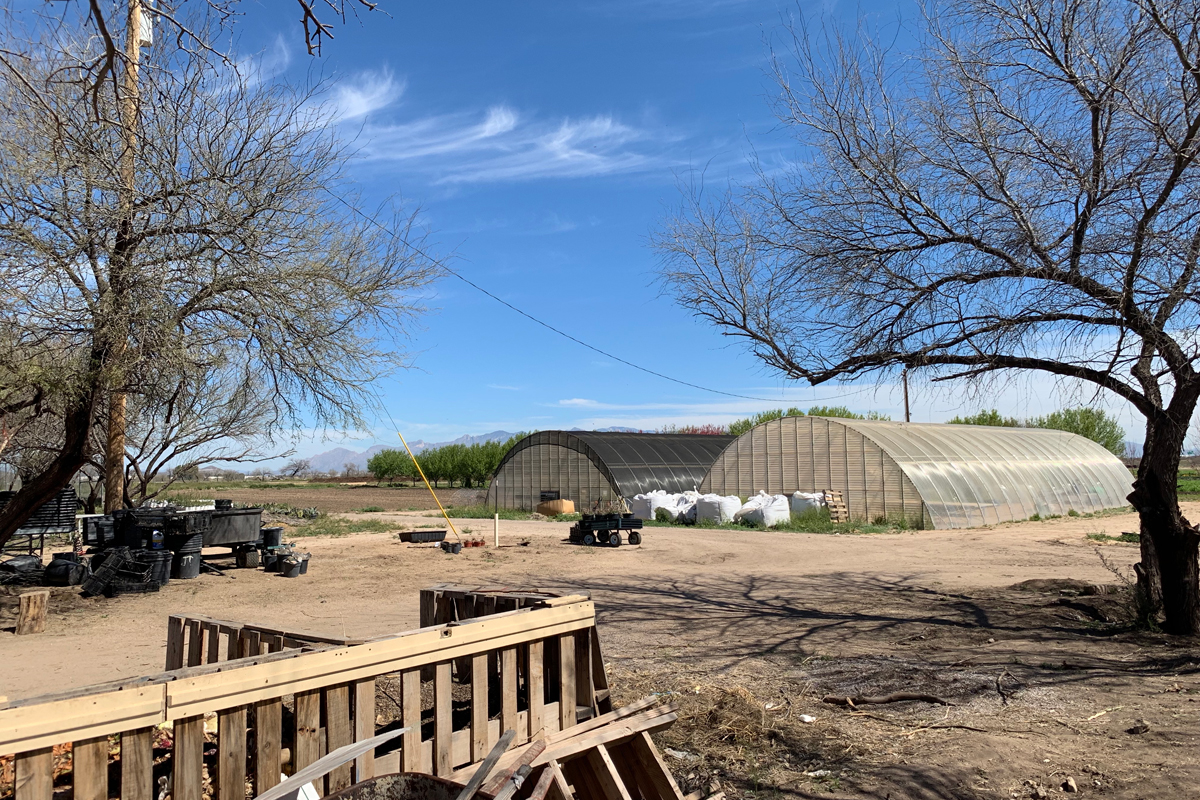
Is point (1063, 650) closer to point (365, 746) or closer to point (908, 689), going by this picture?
point (908, 689)

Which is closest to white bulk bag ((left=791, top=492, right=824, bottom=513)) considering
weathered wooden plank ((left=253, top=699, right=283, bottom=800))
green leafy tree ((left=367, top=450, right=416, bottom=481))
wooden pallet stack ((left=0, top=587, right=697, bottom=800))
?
wooden pallet stack ((left=0, top=587, right=697, bottom=800))

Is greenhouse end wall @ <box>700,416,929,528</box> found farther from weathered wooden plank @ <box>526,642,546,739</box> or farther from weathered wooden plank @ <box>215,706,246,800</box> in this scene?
weathered wooden plank @ <box>215,706,246,800</box>

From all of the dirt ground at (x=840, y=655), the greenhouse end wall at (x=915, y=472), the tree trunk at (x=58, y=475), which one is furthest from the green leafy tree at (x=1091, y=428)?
the tree trunk at (x=58, y=475)

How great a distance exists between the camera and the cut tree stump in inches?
430

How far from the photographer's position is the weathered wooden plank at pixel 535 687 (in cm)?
456

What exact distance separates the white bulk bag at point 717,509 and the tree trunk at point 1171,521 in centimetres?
2134

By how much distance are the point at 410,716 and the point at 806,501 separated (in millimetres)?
26997

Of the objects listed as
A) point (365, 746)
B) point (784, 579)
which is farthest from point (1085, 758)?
point (784, 579)

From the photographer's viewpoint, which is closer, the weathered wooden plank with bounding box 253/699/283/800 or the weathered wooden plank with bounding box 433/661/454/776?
the weathered wooden plank with bounding box 253/699/283/800

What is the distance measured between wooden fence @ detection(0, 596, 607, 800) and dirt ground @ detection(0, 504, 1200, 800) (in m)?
1.40

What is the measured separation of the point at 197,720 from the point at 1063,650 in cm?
828

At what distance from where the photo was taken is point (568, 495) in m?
37.3

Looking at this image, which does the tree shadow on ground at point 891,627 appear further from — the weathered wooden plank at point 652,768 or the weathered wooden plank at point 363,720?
the weathered wooden plank at point 363,720

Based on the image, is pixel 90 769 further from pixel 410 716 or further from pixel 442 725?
pixel 442 725
